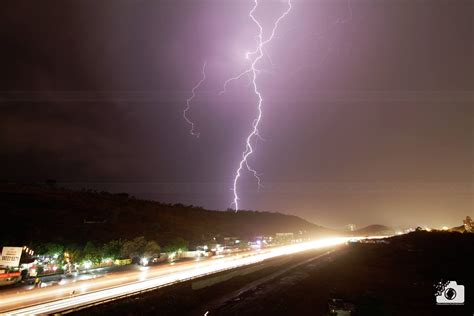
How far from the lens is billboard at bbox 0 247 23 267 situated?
30.6m

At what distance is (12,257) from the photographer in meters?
30.9

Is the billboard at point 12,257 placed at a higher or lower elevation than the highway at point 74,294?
higher

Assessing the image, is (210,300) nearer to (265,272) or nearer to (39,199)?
(265,272)

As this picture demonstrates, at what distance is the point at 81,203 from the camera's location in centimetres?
10594

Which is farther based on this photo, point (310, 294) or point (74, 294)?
point (310, 294)

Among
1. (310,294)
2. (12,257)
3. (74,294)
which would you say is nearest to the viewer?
(74,294)

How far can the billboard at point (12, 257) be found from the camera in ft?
100

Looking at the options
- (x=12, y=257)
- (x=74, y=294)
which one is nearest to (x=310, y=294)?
(x=74, y=294)

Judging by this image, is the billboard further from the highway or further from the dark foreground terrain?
the dark foreground terrain

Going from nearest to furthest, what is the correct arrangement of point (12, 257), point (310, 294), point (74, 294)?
point (74, 294) → point (310, 294) → point (12, 257)

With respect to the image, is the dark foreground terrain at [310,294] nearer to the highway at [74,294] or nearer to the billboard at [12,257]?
the highway at [74,294]

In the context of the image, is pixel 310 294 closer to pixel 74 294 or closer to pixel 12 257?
pixel 74 294

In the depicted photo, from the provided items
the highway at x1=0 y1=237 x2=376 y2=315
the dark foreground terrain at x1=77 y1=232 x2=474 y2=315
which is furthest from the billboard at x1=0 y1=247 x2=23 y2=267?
the dark foreground terrain at x1=77 y1=232 x2=474 y2=315

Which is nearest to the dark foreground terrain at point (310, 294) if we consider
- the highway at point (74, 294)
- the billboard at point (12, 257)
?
the highway at point (74, 294)
